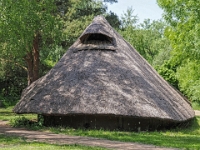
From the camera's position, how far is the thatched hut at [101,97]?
15.3 meters

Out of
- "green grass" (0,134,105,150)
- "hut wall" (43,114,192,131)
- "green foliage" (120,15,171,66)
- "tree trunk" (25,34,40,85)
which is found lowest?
"green grass" (0,134,105,150)

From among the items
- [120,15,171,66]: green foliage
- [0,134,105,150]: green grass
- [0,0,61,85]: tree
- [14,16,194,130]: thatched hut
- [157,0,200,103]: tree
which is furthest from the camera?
[120,15,171,66]: green foliage

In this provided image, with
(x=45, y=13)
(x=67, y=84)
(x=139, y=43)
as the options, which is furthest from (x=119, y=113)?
(x=139, y=43)

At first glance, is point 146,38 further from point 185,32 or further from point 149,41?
point 185,32

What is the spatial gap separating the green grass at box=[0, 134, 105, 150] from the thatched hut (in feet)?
12.1

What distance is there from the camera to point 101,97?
15.7m

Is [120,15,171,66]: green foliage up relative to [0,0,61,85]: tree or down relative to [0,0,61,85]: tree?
up

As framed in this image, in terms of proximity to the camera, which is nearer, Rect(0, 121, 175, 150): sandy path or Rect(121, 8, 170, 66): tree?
Rect(0, 121, 175, 150): sandy path

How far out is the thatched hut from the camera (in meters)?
15.3

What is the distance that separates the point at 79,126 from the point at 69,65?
11.7 feet

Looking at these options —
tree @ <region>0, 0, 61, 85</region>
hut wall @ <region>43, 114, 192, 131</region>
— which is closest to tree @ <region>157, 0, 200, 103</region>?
hut wall @ <region>43, 114, 192, 131</region>

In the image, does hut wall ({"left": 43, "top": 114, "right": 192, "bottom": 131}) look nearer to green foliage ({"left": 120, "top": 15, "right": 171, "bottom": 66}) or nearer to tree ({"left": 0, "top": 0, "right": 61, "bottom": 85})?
tree ({"left": 0, "top": 0, "right": 61, "bottom": 85})

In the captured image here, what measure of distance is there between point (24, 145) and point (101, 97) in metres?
5.78

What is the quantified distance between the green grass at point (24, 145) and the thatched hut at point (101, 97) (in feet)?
12.1
